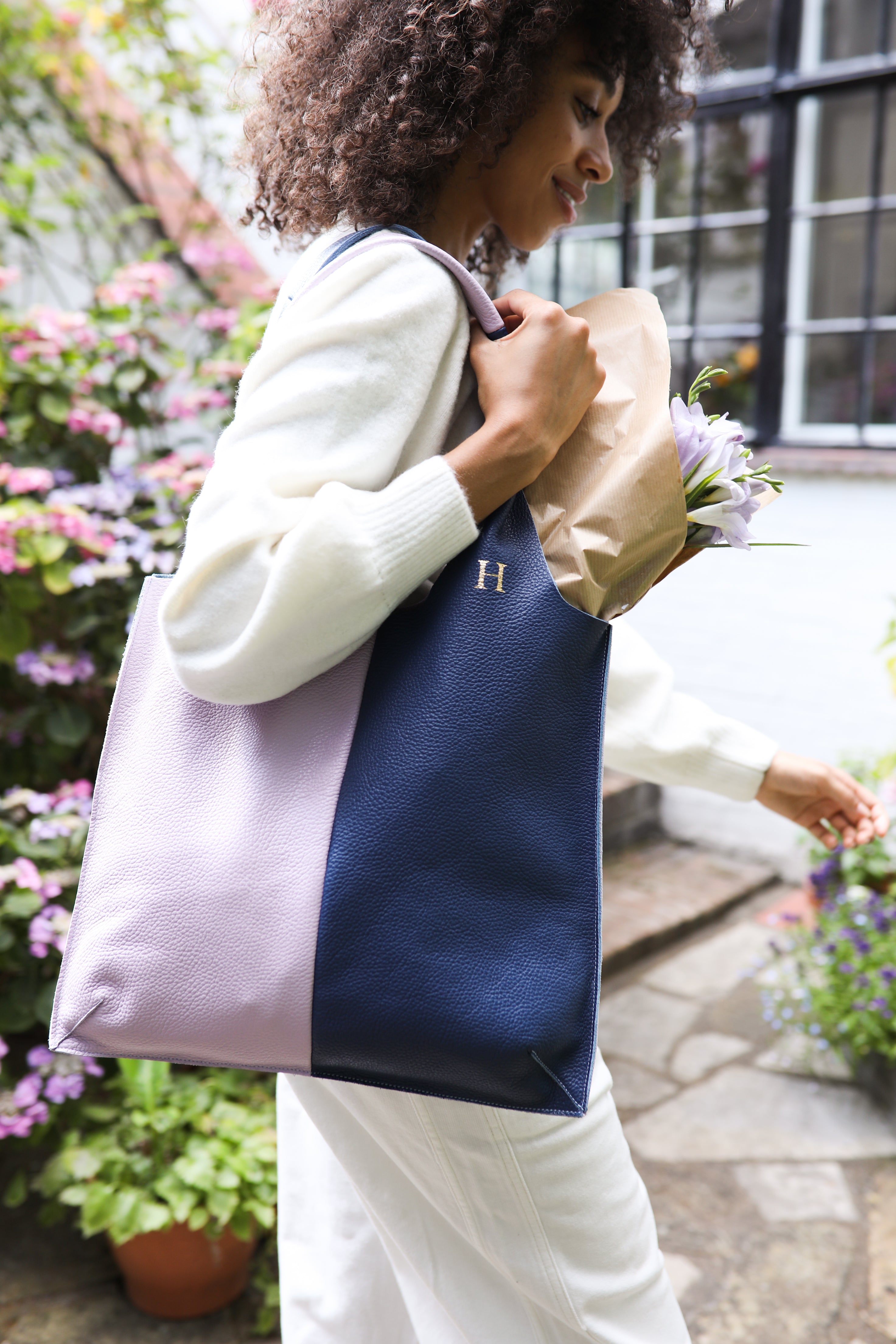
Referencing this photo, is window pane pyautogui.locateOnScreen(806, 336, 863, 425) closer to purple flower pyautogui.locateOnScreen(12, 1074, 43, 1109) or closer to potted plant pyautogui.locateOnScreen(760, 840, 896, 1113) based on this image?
potted plant pyautogui.locateOnScreen(760, 840, 896, 1113)

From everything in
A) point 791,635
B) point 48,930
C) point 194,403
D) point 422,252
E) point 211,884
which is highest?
point 422,252

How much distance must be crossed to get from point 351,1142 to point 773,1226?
1.37m

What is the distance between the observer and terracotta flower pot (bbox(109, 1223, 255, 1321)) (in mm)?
1837

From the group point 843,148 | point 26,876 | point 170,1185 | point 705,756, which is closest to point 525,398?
point 705,756

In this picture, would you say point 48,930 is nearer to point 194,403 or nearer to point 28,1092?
point 28,1092

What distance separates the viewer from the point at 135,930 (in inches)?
35.1

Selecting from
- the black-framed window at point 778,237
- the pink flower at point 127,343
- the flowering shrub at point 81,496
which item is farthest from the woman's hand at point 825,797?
the black-framed window at point 778,237

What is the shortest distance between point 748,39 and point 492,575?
3966mm

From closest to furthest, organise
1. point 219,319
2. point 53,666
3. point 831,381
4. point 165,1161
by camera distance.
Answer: point 165,1161 < point 53,666 < point 219,319 < point 831,381

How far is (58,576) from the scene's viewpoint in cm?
225

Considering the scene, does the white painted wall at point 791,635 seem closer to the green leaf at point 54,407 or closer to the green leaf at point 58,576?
the green leaf at point 54,407

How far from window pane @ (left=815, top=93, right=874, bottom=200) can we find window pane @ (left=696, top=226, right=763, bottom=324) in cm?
31

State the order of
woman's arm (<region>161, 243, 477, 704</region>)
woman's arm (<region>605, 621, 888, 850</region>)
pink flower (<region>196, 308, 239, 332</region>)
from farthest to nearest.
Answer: pink flower (<region>196, 308, 239, 332</region>)
woman's arm (<region>605, 621, 888, 850</region>)
woman's arm (<region>161, 243, 477, 704</region>)

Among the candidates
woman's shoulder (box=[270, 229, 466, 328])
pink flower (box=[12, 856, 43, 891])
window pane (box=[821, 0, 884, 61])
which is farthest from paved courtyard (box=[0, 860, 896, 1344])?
window pane (box=[821, 0, 884, 61])
